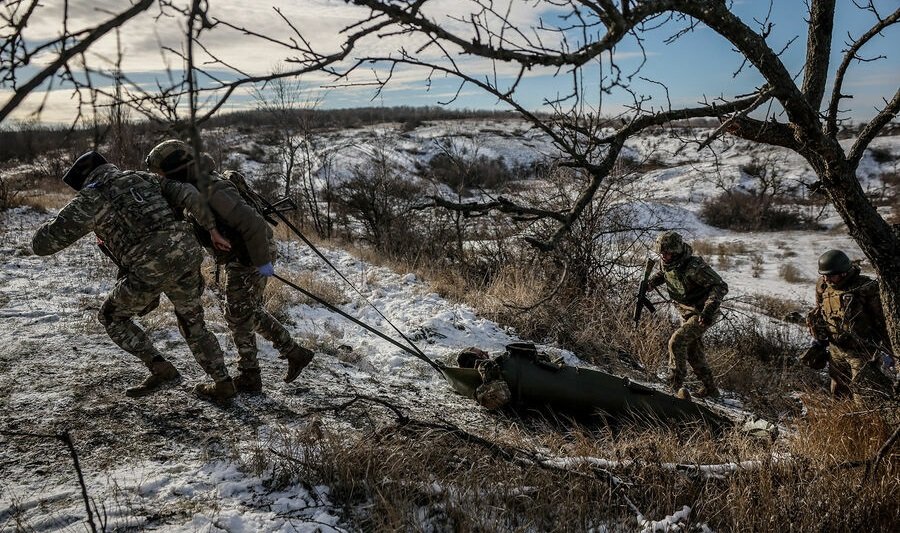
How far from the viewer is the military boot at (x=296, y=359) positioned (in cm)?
397

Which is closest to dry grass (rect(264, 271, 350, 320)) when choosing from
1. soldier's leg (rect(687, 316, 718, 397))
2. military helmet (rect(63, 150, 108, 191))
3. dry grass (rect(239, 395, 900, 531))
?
military helmet (rect(63, 150, 108, 191))

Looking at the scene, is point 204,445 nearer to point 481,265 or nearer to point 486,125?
point 481,265

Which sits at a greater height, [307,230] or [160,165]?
[160,165]

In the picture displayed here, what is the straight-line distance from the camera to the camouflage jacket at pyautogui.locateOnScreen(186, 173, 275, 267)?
128 inches

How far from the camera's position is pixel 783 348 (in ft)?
26.4

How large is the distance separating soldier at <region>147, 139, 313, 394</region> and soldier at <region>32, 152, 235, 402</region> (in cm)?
13

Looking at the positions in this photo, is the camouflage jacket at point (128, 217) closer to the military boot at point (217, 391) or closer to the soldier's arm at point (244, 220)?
the soldier's arm at point (244, 220)

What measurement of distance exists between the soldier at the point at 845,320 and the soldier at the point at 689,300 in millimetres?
1007

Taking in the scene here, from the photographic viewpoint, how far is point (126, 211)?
3.24m

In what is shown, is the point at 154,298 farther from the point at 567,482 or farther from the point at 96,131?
the point at 567,482

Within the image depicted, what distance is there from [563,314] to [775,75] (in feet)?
15.4

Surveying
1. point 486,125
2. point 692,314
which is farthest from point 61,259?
point 486,125

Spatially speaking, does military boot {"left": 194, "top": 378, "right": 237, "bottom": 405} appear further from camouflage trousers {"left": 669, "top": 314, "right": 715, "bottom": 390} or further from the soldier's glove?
the soldier's glove

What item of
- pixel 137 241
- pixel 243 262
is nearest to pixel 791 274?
pixel 243 262
